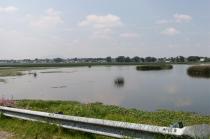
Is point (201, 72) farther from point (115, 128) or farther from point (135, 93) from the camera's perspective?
point (115, 128)

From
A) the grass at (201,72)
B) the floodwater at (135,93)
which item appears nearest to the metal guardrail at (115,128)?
the floodwater at (135,93)

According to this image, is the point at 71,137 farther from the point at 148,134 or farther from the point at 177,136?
the point at 177,136

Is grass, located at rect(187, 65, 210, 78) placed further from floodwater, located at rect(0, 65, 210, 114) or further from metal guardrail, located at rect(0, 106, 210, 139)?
metal guardrail, located at rect(0, 106, 210, 139)

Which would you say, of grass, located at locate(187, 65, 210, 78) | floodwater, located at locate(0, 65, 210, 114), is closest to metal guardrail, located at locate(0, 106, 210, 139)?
floodwater, located at locate(0, 65, 210, 114)

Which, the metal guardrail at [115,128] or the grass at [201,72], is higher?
the metal guardrail at [115,128]

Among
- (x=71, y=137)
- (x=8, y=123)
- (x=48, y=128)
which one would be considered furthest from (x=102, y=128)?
(x=8, y=123)

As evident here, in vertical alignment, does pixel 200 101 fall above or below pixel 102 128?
below

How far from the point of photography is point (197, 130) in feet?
21.6

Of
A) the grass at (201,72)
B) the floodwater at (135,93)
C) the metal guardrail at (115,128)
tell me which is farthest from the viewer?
the grass at (201,72)

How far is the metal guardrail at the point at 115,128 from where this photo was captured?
659 cm

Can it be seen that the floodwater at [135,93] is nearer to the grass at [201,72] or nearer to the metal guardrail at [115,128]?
the grass at [201,72]

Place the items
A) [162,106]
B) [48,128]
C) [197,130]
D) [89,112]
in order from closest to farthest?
[197,130]
[48,128]
[89,112]
[162,106]

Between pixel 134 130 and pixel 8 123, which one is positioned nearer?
pixel 134 130

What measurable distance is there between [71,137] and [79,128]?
0.30 metres
